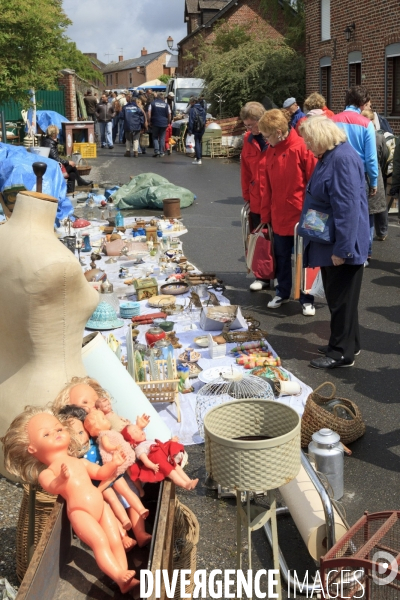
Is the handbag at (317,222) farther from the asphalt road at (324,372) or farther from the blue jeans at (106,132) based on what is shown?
the blue jeans at (106,132)

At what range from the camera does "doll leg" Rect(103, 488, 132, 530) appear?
10.0 feet

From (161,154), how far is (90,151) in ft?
9.10

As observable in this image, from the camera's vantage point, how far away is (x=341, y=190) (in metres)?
5.60

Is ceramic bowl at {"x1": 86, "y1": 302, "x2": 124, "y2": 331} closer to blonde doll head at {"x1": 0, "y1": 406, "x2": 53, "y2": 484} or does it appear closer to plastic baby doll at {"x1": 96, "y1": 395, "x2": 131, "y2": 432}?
plastic baby doll at {"x1": 96, "y1": 395, "x2": 131, "y2": 432}

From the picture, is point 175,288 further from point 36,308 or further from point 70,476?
point 70,476

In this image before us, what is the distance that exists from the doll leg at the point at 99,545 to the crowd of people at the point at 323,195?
337 centimetres

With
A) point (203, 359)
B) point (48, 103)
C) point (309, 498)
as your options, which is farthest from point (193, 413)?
point (48, 103)

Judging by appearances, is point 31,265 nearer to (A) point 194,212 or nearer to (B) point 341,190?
(B) point 341,190

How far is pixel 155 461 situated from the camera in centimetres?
313

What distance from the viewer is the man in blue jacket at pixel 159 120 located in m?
23.1

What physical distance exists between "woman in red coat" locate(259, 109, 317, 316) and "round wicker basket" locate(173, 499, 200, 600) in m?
4.37

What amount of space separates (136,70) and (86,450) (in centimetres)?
9433

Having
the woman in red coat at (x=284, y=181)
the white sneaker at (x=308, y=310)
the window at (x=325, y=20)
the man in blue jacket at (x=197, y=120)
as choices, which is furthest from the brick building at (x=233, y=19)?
the white sneaker at (x=308, y=310)

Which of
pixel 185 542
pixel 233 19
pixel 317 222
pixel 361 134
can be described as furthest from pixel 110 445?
pixel 233 19
